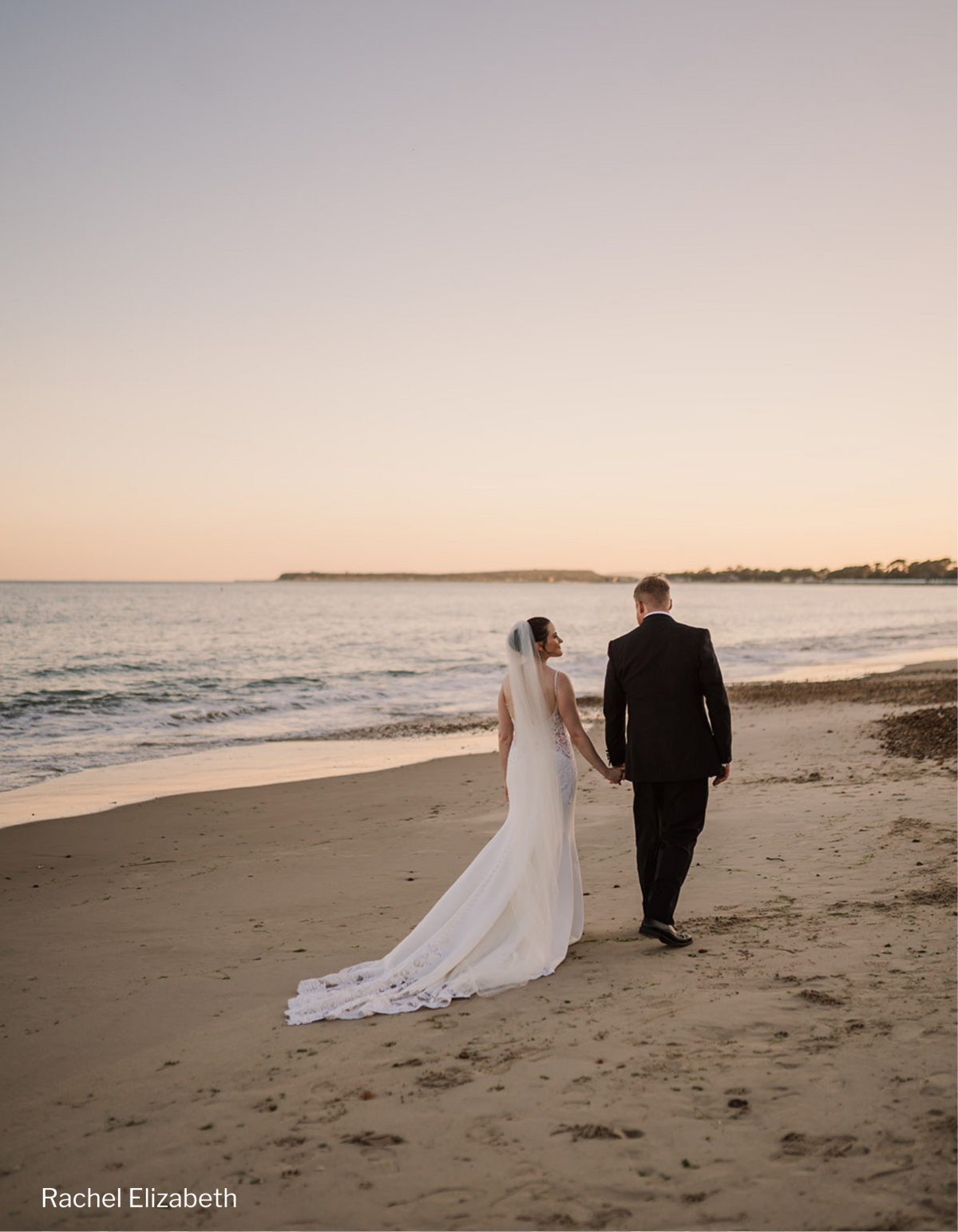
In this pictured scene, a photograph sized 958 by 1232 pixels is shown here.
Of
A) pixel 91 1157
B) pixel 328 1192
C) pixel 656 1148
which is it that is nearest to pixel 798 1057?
pixel 656 1148

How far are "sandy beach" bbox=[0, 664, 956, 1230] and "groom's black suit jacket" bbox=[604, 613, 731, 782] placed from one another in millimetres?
1078

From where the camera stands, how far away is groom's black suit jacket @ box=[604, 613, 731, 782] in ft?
17.3

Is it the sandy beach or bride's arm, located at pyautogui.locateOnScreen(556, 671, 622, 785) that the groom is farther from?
the sandy beach

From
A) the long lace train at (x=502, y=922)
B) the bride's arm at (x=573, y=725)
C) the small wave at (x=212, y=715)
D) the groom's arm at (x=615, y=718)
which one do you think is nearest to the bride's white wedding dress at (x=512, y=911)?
the long lace train at (x=502, y=922)

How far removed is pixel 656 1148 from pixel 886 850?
4.66 meters

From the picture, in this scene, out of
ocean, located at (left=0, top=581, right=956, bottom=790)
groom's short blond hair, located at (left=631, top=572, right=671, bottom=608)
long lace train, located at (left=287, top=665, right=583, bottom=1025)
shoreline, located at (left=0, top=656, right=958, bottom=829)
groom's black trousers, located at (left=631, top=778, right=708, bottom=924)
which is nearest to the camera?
long lace train, located at (left=287, top=665, right=583, bottom=1025)

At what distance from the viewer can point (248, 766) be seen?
14.4 m

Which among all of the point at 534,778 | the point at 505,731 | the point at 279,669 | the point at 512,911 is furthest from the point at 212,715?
Answer: the point at 512,911

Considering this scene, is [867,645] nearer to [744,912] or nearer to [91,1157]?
[744,912]

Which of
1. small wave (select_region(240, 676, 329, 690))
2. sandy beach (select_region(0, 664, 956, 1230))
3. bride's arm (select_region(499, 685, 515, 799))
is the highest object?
bride's arm (select_region(499, 685, 515, 799))

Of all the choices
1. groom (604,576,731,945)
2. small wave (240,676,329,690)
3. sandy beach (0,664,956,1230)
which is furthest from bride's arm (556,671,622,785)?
small wave (240,676,329,690)

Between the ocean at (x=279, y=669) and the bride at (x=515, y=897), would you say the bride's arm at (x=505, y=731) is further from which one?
the ocean at (x=279, y=669)

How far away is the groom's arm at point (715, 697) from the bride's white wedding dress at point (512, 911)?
909 mm

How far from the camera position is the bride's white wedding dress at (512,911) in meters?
4.75
